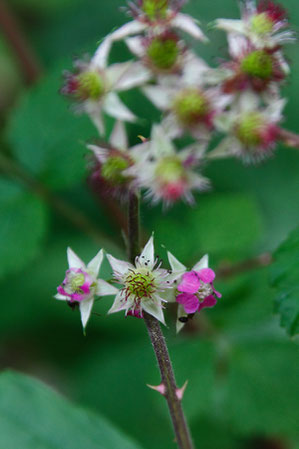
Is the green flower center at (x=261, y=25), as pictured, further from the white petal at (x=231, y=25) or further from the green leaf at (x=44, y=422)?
the green leaf at (x=44, y=422)

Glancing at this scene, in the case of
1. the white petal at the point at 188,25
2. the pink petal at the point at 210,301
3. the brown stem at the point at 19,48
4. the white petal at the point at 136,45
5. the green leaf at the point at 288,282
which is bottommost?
the green leaf at the point at 288,282

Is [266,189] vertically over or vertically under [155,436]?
over

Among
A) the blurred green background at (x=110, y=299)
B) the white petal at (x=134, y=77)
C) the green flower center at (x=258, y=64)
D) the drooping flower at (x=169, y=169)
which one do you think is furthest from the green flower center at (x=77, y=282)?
the green flower center at (x=258, y=64)

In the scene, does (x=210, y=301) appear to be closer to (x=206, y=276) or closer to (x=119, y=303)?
(x=206, y=276)

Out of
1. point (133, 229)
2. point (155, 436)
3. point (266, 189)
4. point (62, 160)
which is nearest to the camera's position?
point (133, 229)

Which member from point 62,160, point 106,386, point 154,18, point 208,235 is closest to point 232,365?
point 208,235

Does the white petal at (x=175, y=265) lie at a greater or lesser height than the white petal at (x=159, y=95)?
lesser

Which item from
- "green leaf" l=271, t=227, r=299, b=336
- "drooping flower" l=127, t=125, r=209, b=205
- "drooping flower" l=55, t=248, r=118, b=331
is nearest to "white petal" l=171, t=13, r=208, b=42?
"drooping flower" l=127, t=125, r=209, b=205

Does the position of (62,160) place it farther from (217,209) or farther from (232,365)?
(232,365)
